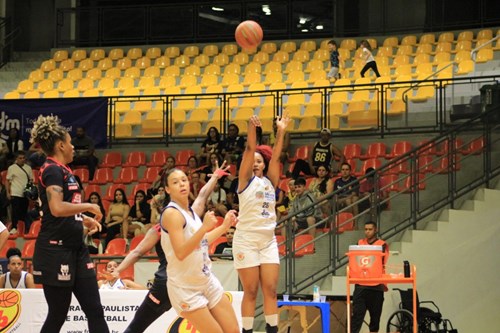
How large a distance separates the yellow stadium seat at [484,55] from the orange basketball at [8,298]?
12478 mm

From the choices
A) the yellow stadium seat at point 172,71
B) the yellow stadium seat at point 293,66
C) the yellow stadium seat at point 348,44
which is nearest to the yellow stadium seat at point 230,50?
the yellow stadium seat at point 172,71

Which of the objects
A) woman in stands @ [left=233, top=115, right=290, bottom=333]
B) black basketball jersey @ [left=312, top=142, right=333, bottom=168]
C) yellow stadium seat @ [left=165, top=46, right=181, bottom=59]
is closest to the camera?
woman in stands @ [left=233, top=115, right=290, bottom=333]

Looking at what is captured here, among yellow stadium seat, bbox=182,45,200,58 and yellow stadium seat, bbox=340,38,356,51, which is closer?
yellow stadium seat, bbox=340,38,356,51

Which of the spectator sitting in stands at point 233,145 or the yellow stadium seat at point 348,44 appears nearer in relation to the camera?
the spectator sitting in stands at point 233,145

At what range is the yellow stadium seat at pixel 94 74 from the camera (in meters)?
23.9

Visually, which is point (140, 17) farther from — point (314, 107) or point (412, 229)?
point (412, 229)

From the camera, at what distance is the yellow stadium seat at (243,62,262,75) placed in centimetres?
2277

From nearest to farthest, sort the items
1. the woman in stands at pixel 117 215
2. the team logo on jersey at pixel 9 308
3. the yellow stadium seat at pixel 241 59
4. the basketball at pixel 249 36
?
the team logo on jersey at pixel 9 308
the basketball at pixel 249 36
the woman in stands at pixel 117 215
the yellow stadium seat at pixel 241 59

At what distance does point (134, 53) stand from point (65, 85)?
2603 millimetres

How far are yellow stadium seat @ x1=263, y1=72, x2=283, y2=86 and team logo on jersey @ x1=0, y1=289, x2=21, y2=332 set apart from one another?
11508 mm

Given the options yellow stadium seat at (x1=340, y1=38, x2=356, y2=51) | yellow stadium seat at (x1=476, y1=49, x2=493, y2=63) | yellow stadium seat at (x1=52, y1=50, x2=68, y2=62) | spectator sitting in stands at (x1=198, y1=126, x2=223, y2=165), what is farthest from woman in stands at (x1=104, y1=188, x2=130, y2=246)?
yellow stadium seat at (x1=52, y1=50, x2=68, y2=62)

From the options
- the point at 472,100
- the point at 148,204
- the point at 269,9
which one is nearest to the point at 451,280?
the point at 472,100

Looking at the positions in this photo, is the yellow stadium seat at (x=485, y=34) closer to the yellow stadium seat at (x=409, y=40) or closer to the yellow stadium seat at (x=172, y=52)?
the yellow stadium seat at (x=409, y=40)

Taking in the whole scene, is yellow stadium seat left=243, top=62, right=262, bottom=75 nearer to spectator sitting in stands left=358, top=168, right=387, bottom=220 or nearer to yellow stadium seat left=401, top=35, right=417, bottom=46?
yellow stadium seat left=401, top=35, right=417, bottom=46
